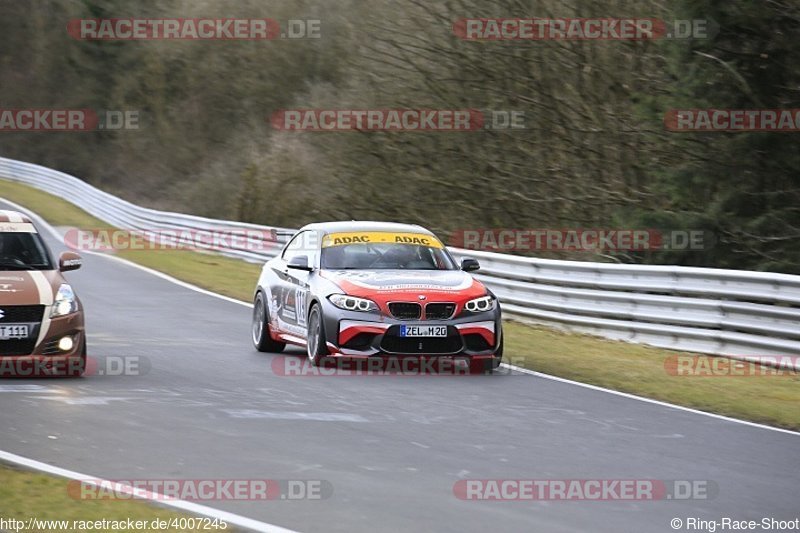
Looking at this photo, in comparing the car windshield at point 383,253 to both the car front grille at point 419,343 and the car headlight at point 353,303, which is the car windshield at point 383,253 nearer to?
the car headlight at point 353,303

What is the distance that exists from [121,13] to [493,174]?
4695 cm

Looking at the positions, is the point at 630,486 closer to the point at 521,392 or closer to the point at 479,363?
the point at 521,392

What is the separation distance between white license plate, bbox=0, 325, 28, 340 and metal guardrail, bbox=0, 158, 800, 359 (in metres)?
7.82

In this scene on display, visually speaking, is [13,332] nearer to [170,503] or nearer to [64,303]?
[64,303]

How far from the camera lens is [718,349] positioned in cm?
1644

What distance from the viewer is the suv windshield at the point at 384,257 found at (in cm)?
1525

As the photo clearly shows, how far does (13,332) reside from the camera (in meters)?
12.8

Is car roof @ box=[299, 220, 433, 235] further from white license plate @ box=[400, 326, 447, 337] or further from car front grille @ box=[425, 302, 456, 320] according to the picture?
white license plate @ box=[400, 326, 447, 337]

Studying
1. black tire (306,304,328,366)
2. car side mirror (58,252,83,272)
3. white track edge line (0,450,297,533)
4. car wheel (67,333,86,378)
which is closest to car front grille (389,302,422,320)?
black tire (306,304,328,366)

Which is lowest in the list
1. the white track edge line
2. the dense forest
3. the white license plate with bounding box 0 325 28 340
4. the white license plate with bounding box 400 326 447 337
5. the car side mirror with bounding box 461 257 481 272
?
the white track edge line

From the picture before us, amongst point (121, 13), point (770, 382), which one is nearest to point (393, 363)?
point (770, 382)

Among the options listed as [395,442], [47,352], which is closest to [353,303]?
[47,352]

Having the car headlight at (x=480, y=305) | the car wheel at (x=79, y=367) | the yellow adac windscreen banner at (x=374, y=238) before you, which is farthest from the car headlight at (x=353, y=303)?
the car wheel at (x=79, y=367)

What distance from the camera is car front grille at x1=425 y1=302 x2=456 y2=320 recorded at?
555 inches
